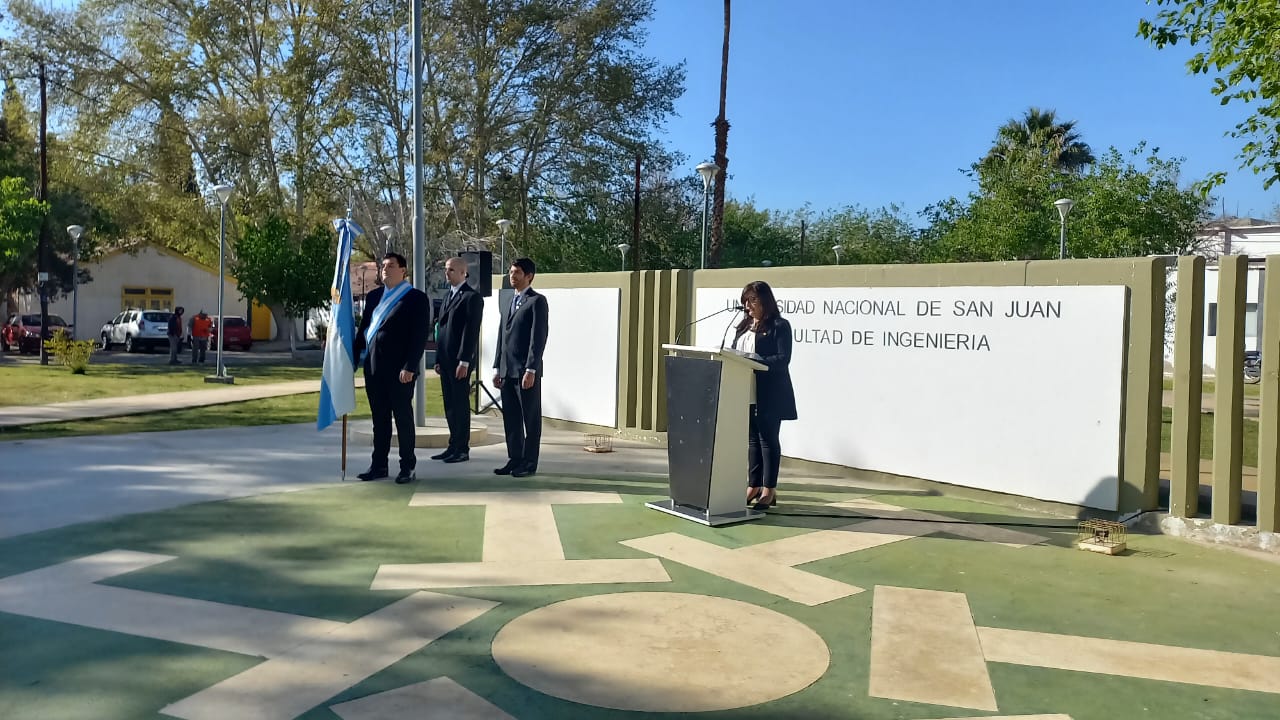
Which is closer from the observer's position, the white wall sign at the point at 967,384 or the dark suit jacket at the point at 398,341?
the white wall sign at the point at 967,384

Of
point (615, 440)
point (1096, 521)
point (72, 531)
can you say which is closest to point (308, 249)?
point (615, 440)

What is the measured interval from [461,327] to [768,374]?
114 inches

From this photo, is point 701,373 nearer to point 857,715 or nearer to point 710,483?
point 710,483

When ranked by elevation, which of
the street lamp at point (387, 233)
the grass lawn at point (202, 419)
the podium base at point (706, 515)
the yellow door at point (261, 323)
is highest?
the street lamp at point (387, 233)

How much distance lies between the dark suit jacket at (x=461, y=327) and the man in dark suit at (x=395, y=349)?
1.89 ft

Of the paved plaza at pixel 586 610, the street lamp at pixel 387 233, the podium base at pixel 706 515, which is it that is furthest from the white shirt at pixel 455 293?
the street lamp at pixel 387 233

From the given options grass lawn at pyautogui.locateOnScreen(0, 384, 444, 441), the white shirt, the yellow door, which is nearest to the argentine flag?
the white shirt

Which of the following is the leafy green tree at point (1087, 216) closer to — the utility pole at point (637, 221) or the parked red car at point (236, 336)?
the utility pole at point (637, 221)

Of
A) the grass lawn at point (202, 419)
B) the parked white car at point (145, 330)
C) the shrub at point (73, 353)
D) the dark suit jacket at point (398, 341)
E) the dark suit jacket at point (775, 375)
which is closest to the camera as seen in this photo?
the dark suit jacket at point (775, 375)

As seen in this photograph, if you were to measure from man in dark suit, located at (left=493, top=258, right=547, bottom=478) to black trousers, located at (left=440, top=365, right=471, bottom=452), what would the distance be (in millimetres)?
491

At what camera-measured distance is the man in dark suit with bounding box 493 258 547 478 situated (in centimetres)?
783

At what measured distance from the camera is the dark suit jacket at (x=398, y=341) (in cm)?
742

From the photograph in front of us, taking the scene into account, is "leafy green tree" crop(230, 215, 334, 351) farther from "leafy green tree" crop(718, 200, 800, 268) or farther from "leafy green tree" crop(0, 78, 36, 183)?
"leafy green tree" crop(718, 200, 800, 268)

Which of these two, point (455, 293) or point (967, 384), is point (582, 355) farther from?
point (967, 384)
